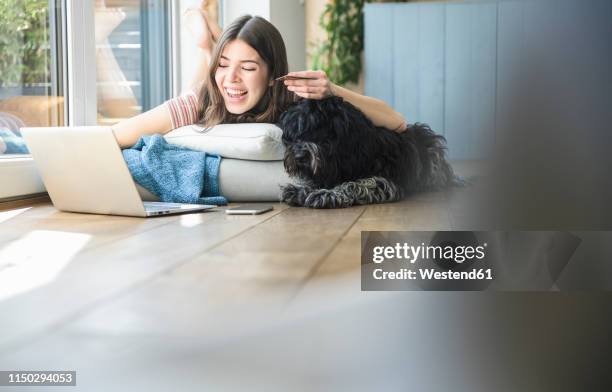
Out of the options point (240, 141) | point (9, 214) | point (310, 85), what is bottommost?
point (9, 214)

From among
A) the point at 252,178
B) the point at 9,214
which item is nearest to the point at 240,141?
the point at 252,178

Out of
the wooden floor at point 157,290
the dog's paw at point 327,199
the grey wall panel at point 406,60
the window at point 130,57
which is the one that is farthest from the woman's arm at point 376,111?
the grey wall panel at point 406,60

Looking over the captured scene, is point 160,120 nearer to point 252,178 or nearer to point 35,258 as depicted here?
point 252,178

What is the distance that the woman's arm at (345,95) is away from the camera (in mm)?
1265

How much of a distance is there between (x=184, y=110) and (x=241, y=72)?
173 mm

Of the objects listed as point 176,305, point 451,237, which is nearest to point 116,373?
point 176,305

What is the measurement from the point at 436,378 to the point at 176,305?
15 centimetres

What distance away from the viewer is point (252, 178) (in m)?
1.33

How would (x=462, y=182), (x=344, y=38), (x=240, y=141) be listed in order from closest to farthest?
1. (x=462, y=182)
2. (x=240, y=141)
3. (x=344, y=38)

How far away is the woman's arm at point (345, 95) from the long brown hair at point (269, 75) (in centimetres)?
11

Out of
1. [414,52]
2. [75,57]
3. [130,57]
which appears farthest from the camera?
[414,52]

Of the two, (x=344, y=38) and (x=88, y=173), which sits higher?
(x=344, y=38)

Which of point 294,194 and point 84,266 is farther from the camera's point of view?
point 294,194

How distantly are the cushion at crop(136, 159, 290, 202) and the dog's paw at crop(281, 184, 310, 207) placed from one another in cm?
8
